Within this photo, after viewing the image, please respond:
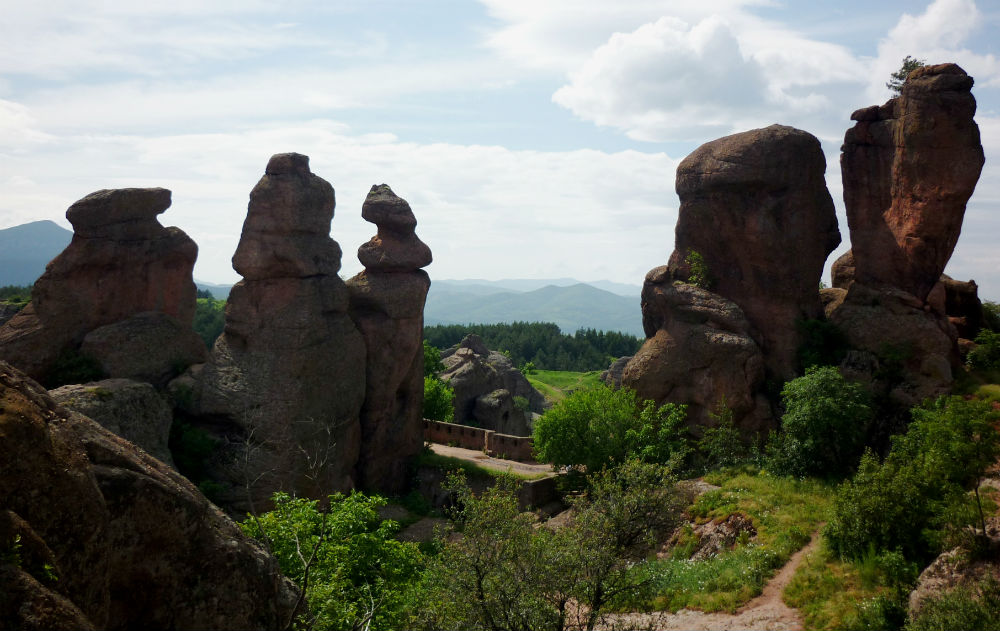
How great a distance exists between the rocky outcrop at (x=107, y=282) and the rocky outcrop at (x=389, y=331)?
882cm

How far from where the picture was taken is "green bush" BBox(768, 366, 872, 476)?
31.2 meters

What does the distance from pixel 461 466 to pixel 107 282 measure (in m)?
20.2

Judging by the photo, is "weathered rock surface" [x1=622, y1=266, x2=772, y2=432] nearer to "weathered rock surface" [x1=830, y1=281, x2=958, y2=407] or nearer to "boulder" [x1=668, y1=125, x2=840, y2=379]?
"boulder" [x1=668, y1=125, x2=840, y2=379]

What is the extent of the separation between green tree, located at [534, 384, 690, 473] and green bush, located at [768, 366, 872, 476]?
4.63 m

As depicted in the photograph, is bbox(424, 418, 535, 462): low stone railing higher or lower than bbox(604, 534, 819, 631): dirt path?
higher

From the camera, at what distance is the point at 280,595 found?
34.4 feet

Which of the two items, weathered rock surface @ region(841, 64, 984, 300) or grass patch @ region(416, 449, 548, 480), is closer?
weathered rock surface @ region(841, 64, 984, 300)

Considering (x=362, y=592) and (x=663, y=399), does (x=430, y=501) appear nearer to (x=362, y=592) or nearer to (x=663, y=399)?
(x=663, y=399)

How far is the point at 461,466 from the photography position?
134 ft

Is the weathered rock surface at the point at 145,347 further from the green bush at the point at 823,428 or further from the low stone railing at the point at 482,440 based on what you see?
the green bush at the point at 823,428

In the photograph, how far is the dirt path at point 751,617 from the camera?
2225cm

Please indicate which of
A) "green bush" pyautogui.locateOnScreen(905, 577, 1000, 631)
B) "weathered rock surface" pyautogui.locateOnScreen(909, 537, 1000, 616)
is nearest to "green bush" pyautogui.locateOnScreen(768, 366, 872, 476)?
"weathered rock surface" pyautogui.locateOnScreen(909, 537, 1000, 616)

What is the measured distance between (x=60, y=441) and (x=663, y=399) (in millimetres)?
33434

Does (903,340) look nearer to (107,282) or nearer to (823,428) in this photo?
(823,428)
